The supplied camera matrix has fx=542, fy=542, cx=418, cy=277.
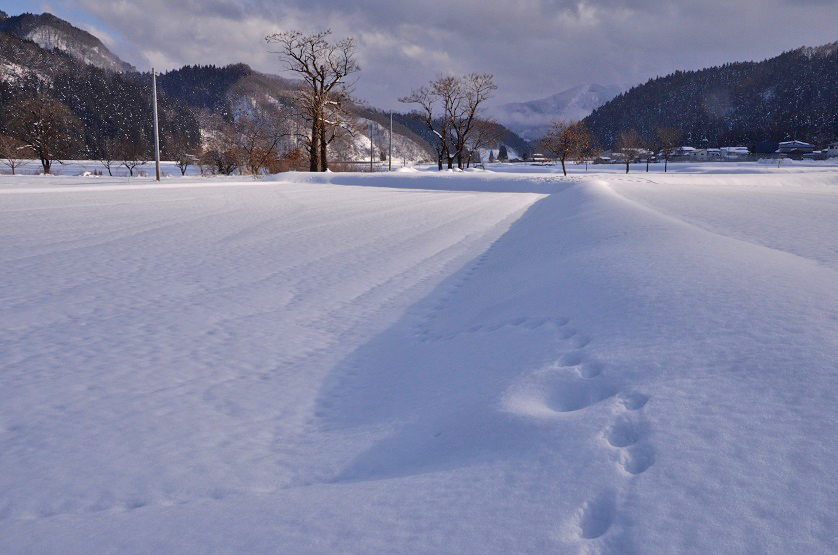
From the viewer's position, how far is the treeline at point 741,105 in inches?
4993

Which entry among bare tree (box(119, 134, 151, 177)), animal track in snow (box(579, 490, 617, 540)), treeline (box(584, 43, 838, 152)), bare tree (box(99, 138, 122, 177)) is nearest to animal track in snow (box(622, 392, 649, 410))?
animal track in snow (box(579, 490, 617, 540))

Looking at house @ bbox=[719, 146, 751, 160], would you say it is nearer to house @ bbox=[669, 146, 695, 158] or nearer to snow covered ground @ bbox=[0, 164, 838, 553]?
house @ bbox=[669, 146, 695, 158]

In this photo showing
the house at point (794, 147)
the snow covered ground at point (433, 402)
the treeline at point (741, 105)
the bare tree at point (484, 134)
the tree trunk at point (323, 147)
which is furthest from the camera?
the treeline at point (741, 105)

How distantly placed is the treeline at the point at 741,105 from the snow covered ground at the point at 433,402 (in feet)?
441

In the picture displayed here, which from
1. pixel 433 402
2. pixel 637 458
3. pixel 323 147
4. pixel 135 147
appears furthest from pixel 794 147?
pixel 637 458

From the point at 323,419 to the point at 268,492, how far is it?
3.37ft

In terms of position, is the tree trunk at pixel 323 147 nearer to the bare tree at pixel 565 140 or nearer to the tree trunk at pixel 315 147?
the tree trunk at pixel 315 147

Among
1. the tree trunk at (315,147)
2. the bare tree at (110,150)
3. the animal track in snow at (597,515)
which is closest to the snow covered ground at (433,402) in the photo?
the animal track in snow at (597,515)

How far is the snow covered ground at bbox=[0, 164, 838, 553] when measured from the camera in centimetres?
213

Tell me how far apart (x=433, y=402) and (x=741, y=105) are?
18594 centimetres

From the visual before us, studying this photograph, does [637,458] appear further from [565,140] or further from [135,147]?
[135,147]

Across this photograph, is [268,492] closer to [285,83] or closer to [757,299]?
[757,299]

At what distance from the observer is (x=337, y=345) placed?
206 inches

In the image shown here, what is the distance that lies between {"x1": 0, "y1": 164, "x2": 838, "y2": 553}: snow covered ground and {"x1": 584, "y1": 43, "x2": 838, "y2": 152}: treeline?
13447 centimetres
